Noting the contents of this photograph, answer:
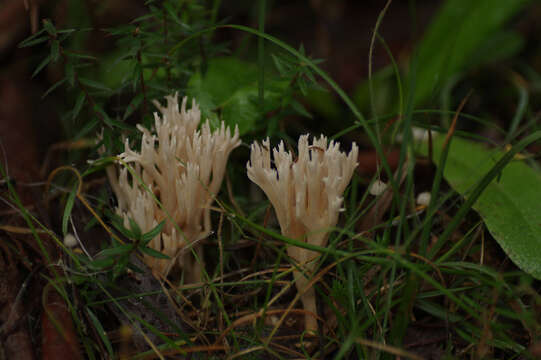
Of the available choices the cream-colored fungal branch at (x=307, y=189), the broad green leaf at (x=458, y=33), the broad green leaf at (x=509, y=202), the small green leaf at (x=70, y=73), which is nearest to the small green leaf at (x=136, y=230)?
the cream-colored fungal branch at (x=307, y=189)

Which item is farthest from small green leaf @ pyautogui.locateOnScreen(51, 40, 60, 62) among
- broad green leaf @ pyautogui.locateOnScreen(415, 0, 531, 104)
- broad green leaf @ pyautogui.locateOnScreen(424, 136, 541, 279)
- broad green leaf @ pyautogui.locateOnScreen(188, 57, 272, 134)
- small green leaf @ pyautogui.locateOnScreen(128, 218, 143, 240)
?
broad green leaf @ pyautogui.locateOnScreen(415, 0, 531, 104)

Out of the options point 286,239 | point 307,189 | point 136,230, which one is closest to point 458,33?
point 307,189

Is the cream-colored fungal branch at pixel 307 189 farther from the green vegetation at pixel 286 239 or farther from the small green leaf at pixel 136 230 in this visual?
the small green leaf at pixel 136 230

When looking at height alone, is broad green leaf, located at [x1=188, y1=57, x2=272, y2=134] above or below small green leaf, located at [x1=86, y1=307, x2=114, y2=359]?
above

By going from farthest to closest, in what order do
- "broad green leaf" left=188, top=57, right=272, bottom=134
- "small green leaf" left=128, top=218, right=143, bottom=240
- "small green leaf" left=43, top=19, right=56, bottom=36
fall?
"broad green leaf" left=188, top=57, right=272, bottom=134 → "small green leaf" left=43, top=19, right=56, bottom=36 → "small green leaf" left=128, top=218, right=143, bottom=240

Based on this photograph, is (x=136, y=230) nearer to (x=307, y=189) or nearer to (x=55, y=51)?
(x=307, y=189)

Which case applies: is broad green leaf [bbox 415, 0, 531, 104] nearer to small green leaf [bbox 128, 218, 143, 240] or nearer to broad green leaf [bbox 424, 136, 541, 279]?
broad green leaf [bbox 424, 136, 541, 279]
